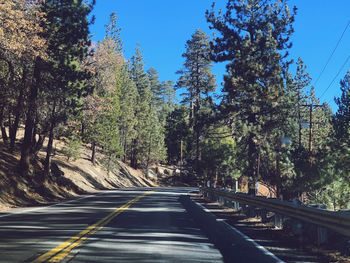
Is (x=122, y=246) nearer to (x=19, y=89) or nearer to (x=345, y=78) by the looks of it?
(x=19, y=89)

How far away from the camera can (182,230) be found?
11.0m

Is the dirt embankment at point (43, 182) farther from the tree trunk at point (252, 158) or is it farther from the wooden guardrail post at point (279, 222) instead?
the tree trunk at point (252, 158)

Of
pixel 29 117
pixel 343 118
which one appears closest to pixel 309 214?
A: pixel 29 117

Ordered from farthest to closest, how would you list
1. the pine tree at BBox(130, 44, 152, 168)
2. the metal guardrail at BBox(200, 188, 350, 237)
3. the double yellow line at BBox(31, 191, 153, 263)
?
1. the pine tree at BBox(130, 44, 152, 168)
2. the metal guardrail at BBox(200, 188, 350, 237)
3. the double yellow line at BBox(31, 191, 153, 263)

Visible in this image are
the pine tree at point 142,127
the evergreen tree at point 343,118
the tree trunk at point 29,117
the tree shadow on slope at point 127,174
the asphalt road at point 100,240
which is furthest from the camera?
the pine tree at point 142,127

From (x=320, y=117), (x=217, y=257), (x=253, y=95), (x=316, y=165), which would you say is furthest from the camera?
(x=320, y=117)

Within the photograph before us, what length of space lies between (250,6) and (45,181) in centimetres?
1772

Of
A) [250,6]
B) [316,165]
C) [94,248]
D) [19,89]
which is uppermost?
[250,6]

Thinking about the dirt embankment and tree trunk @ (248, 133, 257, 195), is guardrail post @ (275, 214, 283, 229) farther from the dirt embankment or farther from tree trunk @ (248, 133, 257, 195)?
tree trunk @ (248, 133, 257, 195)

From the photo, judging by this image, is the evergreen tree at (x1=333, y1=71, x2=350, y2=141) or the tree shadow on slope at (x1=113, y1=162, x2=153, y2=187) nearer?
the evergreen tree at (x1=333, y1=71, x2=350, y2=141)

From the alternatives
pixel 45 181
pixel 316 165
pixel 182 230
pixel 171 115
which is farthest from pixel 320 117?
pixel 182 230

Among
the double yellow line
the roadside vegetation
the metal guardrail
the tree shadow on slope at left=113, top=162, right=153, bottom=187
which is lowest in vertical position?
the double yellow line

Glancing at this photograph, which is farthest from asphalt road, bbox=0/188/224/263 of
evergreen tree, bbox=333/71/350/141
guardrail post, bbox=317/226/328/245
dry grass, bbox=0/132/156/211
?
evergreen tree, bbox=333/71/350/141

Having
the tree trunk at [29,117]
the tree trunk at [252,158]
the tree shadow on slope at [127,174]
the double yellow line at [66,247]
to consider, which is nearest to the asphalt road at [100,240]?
the double yellow line at [66,247]
